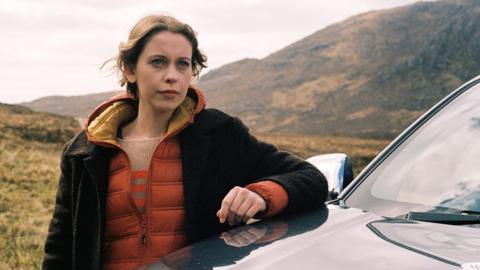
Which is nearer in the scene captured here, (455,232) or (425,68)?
(455,232)

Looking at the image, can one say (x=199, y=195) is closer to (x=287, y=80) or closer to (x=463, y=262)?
(x=463, y=262)

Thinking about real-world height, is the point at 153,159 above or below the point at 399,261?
above

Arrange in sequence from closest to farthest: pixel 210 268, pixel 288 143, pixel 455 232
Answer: pixel 210 268, pixel 455 232, pixel 288 143

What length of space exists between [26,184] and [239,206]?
11936mm

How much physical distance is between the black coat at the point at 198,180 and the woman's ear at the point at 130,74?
11.6 inches

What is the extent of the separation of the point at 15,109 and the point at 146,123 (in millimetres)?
36389

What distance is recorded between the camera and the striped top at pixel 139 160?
2.35 meters

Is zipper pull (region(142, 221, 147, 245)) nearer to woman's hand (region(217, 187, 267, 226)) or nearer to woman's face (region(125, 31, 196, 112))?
woman's hand (region(217, 187, 267, 226))

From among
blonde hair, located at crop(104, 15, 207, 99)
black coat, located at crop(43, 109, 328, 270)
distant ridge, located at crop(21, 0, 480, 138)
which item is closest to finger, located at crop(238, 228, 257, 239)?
black coat, located at crop(43, 109, 328, 270)

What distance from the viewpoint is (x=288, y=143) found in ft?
154

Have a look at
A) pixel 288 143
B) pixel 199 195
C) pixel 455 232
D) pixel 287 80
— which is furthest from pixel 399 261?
pixel 287 80

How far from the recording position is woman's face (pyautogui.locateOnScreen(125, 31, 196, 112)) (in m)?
2.43

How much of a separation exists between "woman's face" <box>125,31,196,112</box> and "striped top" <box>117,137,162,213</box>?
0.14 meters

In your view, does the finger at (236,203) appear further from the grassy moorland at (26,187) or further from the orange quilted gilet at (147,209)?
the grassy moorland at (26,187)
